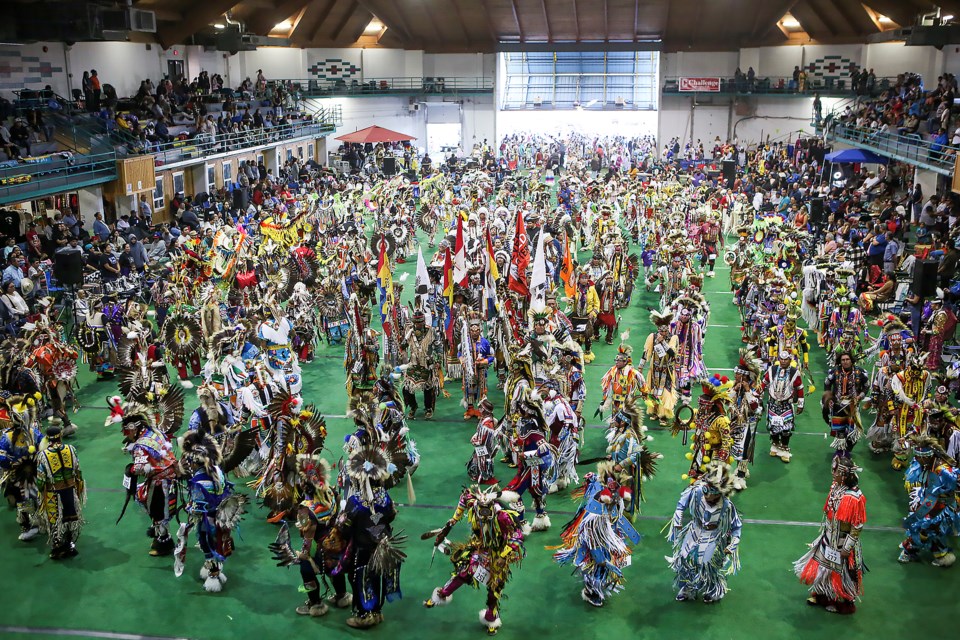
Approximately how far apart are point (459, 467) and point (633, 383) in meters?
2.60

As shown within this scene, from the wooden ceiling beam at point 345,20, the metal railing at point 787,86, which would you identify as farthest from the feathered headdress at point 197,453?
the wooden ceiling beam at point 345,20

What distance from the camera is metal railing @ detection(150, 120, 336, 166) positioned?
25.3 m

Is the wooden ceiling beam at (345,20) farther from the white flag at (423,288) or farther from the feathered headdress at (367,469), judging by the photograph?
the feathered headdress at (367,469)

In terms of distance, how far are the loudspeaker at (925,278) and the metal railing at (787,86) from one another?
24316 mm

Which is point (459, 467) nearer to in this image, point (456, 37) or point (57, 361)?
point (57, 361)

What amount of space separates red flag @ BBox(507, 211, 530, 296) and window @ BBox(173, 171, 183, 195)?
1570 centimetres

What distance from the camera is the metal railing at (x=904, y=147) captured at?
21.2 m

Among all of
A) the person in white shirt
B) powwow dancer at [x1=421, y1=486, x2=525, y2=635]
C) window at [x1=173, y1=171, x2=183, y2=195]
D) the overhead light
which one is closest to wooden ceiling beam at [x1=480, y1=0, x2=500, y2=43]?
the overhead light

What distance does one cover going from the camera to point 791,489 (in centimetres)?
1112

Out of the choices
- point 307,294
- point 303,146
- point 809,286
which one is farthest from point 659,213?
point 303,146

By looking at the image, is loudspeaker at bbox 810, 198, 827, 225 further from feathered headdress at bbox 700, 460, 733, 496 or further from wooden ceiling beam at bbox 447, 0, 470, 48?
wooden ceiling beam at bbox 447, 0, 470, 48

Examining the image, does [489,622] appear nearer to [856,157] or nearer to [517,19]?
[856,157]

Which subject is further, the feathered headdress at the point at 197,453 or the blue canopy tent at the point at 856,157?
the blue canopy tent at the point at 856,157

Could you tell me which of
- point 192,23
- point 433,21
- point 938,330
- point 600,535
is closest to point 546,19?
point 433,21
